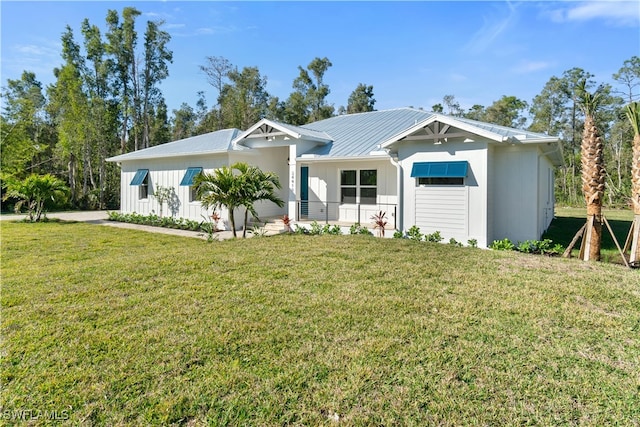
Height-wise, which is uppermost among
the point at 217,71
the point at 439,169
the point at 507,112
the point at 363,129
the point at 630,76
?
the point at 217,71

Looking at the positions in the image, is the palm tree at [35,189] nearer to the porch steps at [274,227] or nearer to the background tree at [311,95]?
the porch steps at [274,227]

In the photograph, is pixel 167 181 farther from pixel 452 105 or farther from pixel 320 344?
pixel 452 105

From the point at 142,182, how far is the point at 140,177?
12.3 inches

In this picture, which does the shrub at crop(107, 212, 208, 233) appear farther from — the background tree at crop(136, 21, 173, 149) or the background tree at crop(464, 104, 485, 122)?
the background tree at crop(464, 104, 485, 122)

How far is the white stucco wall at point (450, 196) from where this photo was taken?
35.0ft

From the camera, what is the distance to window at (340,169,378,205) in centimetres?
1430

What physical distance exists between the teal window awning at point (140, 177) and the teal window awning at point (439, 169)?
592 inches

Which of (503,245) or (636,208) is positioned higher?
(636,208)

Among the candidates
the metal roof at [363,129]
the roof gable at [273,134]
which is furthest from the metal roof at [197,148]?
the metal roof at [363,129]

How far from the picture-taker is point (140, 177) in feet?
63.9

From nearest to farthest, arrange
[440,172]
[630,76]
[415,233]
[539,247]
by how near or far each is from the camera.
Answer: [539,247] → [440,172] → [415,233] → [630,76]

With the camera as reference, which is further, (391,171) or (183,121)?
(183,121)

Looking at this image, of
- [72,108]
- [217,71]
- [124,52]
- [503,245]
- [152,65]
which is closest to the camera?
[503,245]

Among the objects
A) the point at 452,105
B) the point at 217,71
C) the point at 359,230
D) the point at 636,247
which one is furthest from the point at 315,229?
the point at 452,105
